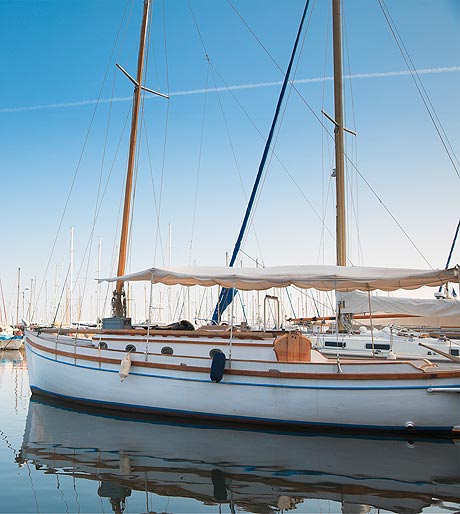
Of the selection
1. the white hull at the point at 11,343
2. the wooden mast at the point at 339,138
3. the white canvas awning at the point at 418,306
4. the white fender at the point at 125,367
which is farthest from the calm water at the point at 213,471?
the white hull at the point at 11,343

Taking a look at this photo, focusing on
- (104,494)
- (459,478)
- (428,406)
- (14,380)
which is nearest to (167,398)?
(104,494)

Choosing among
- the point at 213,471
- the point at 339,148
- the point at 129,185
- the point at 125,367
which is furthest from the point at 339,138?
the point at 213,471

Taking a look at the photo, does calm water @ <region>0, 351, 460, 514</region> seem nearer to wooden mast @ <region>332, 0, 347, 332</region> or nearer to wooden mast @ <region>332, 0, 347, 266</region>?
wooden mast @ <region>332, 0, 347, 332</region>

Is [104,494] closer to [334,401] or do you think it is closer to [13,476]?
[13,476]

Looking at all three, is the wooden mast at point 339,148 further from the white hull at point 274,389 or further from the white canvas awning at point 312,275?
the white hull at point 274,389

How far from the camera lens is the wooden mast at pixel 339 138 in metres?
17.3

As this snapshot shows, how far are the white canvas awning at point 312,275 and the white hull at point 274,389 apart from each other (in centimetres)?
156

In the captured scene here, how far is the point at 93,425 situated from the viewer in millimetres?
11359

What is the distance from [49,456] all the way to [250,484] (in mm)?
3869

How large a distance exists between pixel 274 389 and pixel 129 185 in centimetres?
1009

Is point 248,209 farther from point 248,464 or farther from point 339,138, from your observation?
point 248,464

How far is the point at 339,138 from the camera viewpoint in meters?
18.4

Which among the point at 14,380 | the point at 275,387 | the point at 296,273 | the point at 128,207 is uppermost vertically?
the point at 128,207

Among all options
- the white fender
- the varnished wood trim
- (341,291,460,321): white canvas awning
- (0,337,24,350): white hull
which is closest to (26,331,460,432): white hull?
the varnished wood trim
